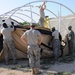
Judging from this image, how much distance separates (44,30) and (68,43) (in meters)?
1.59

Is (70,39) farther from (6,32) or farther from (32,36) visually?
(32,36)

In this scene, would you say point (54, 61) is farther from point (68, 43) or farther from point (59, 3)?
point (59, 3)

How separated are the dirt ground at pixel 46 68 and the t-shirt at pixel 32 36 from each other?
129cm

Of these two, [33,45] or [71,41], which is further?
[71,41]

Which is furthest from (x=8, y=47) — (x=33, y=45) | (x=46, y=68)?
(x=33, y=45)

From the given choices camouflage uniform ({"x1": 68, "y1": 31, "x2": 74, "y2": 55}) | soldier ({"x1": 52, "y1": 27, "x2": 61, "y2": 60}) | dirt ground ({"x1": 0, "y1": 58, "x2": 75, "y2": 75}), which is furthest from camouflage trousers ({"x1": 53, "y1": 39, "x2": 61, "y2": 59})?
camouflage uniform ({"x1": 68, "y1": 31, "x2": 74, "y2": 55})

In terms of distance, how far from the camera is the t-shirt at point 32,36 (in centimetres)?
870

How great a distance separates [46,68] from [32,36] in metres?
1.85

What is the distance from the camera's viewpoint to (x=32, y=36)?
28.6ft

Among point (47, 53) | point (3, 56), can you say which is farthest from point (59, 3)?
point (3, 56)

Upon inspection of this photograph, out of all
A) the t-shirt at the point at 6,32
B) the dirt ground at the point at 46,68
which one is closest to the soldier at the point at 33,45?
the dirt ground at the point at 46,68

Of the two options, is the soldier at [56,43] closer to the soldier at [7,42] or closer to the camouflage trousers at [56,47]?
the camouflage trousers at [56,47]

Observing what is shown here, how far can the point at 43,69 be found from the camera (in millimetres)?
9758

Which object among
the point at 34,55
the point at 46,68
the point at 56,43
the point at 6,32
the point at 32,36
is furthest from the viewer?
the point at 56,43
